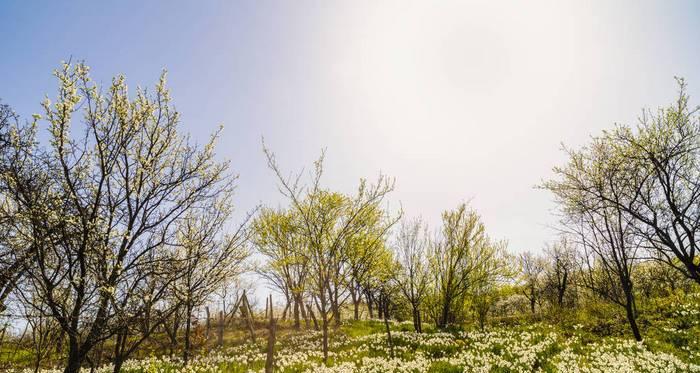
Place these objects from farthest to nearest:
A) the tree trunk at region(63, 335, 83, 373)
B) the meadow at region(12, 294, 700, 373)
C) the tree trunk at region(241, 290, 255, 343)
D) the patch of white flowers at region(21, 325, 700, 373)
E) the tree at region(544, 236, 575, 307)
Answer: the tree at region(544, 236, 575, 307) → the tree trunk at region(241, 290, 255, 343) → the meadow at region(12, 294, 700, 373) → the patch of white flowers at region(21, 325, 700, 373) → the tree trunk at region(63, 335, 83, 373)

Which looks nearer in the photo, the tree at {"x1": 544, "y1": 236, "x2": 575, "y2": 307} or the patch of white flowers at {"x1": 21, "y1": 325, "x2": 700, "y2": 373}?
the patch of white flowers at {"x1": 21, "y1": 325, "x2": 700, "y2": 373}

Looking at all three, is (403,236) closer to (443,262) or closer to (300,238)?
(443,262)

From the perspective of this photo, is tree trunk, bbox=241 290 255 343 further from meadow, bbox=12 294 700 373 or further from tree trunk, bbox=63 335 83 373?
tree trunk, bbox=63 335 83 373

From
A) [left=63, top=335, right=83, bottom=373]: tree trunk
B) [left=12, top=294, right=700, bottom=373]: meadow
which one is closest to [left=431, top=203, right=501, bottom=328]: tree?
[left=12, top=294, right=700, bottom=373]: meadow

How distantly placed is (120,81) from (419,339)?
14188 mm

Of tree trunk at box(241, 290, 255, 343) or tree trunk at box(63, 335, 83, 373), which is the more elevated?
tree trunk at box(63, 335, 83, 373)

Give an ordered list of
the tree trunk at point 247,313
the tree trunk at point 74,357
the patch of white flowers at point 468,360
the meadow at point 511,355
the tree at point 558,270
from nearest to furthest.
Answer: the tree trunk at point 74,357, the patch of white flowers at point 468,360, the meadow at point 511,355, the tree trunk at point 247,313, the tree at point 558,270

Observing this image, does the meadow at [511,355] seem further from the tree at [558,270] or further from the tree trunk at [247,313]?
the tree at [558,270]

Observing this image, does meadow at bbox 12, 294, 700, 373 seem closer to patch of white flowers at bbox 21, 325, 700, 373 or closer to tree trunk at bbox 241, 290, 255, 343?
patch of white flowers at bbox 21, 325, 700, 373

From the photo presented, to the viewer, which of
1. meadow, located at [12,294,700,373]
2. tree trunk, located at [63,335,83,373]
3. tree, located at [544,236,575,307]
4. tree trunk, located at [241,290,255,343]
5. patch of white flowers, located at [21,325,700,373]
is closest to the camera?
tree trunk, located at [63,335,83,373]

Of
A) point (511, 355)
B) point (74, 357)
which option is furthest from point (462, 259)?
point (74, 357)

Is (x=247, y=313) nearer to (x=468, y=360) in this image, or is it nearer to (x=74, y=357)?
(x=468, y=360)

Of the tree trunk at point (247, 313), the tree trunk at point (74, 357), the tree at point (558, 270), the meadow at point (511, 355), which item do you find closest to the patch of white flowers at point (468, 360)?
the meadow at point (511, 355)

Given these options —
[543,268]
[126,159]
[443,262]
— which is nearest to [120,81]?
[126,159]
